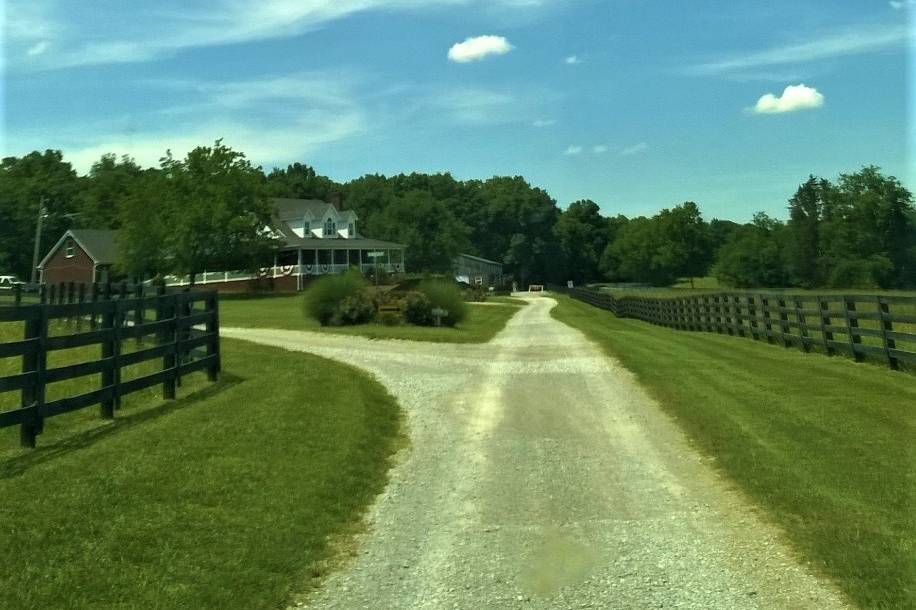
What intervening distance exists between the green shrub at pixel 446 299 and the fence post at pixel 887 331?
16.5 metres

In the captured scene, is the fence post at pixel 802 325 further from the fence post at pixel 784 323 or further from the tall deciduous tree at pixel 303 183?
the tall deciduous tree at pixel 303 183

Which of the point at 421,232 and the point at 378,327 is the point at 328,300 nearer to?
the point at 378,327

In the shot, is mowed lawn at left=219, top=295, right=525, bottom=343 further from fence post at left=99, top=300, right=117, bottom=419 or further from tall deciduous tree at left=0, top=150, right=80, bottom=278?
tall deciduous tree at left=0, top=150, right=80, bottom=278

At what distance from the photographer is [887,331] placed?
15.0m

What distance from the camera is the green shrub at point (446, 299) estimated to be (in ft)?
97.9

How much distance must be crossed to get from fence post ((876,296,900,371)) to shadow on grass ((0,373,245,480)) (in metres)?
11.0

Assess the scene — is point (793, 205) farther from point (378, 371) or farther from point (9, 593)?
point (9, 593)

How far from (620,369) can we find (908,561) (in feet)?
36.6

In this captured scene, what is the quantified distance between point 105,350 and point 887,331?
1246 cm

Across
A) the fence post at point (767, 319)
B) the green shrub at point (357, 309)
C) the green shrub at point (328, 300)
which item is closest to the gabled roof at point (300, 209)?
the green shrub at point (328, 300)

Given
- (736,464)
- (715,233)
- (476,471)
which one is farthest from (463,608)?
(715,233)

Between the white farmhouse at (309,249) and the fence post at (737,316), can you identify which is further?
the white farmhouse at (309,249)

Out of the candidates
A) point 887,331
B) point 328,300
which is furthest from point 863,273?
point 328,300

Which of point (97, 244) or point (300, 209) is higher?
point (300, 209)
